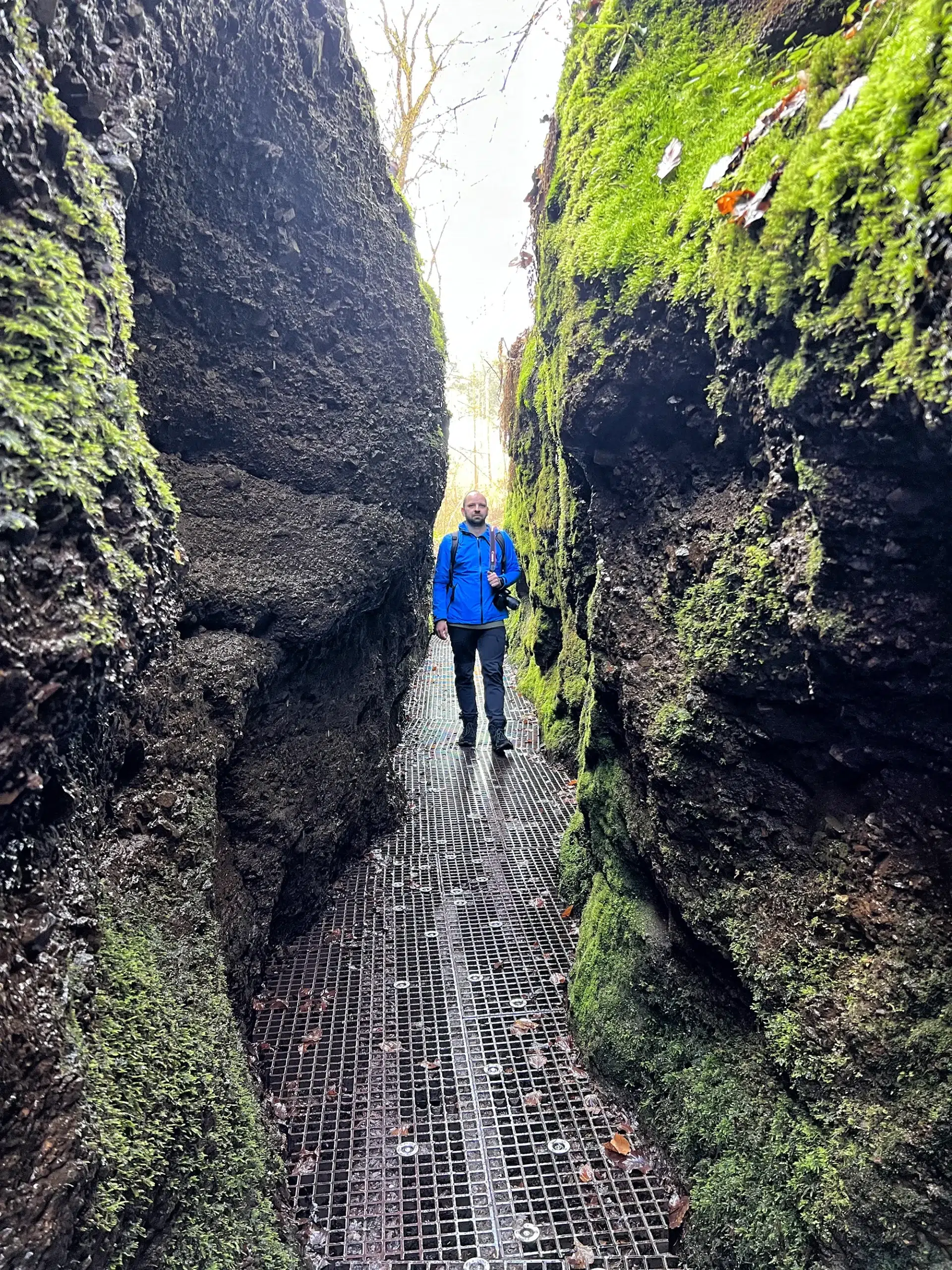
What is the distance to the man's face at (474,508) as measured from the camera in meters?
5.92

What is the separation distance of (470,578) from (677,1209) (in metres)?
4.72

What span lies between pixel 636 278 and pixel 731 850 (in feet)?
8.53

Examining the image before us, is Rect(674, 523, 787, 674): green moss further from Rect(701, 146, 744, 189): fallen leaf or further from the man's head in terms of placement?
the man's head

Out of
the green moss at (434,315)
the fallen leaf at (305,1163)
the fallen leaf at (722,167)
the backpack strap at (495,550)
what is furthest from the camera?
the backpack strap at (495,550)

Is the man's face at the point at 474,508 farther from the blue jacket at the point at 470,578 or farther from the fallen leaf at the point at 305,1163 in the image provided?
the fallen leaf at the point at 305,1163

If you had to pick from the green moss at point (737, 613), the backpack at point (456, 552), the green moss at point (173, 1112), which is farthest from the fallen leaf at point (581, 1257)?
the backpack at point (456, 552)

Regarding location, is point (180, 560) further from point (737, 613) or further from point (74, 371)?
point (737, 613)

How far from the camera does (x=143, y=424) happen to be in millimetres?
3340

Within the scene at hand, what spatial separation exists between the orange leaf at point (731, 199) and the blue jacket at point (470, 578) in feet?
12.8

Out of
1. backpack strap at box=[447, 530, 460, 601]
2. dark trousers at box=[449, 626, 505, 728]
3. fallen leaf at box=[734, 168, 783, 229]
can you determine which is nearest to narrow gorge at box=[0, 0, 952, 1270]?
fallen leaf at box=[734, 168, 783, 229]

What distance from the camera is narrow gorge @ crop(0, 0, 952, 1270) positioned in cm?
162

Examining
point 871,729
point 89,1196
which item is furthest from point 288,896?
point 871,729

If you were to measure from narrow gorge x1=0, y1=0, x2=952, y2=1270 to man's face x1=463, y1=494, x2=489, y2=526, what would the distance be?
1338 mm

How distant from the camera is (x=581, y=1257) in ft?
7.78
